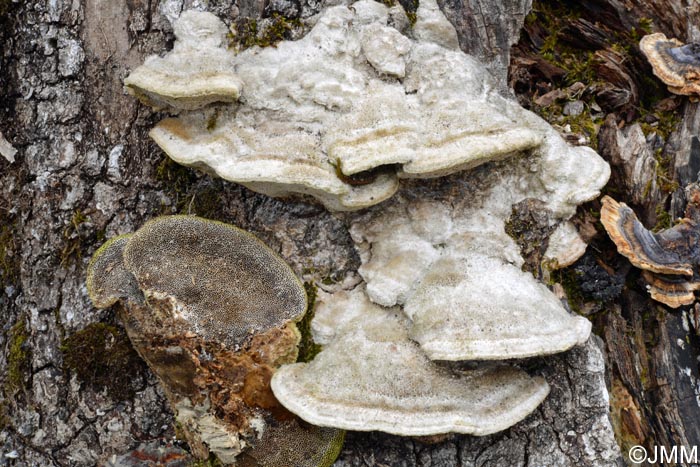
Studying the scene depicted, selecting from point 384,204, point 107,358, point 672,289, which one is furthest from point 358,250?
point 672,289

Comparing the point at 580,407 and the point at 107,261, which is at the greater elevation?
the point at 107,261

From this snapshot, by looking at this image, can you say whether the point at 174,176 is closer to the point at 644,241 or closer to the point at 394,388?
the point at 394,388

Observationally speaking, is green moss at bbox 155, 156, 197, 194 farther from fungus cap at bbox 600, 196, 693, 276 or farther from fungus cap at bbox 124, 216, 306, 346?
fungus cap at bbox 600, 196, 693, 276

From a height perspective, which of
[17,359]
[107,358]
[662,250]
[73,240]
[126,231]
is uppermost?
[662,250]

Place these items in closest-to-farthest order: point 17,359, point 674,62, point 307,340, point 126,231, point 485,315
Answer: point 485,315
point 307,340
point 126,231
point 17,359
point 674,62

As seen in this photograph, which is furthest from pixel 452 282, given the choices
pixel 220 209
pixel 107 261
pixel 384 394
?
pixel 107 261

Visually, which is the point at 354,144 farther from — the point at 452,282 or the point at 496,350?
the point at 496,350

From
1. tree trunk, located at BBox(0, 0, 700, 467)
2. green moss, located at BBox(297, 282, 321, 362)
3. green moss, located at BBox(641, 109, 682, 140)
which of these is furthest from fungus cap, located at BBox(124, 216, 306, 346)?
green moss, located at BBox(641, 109, 682, 140)
